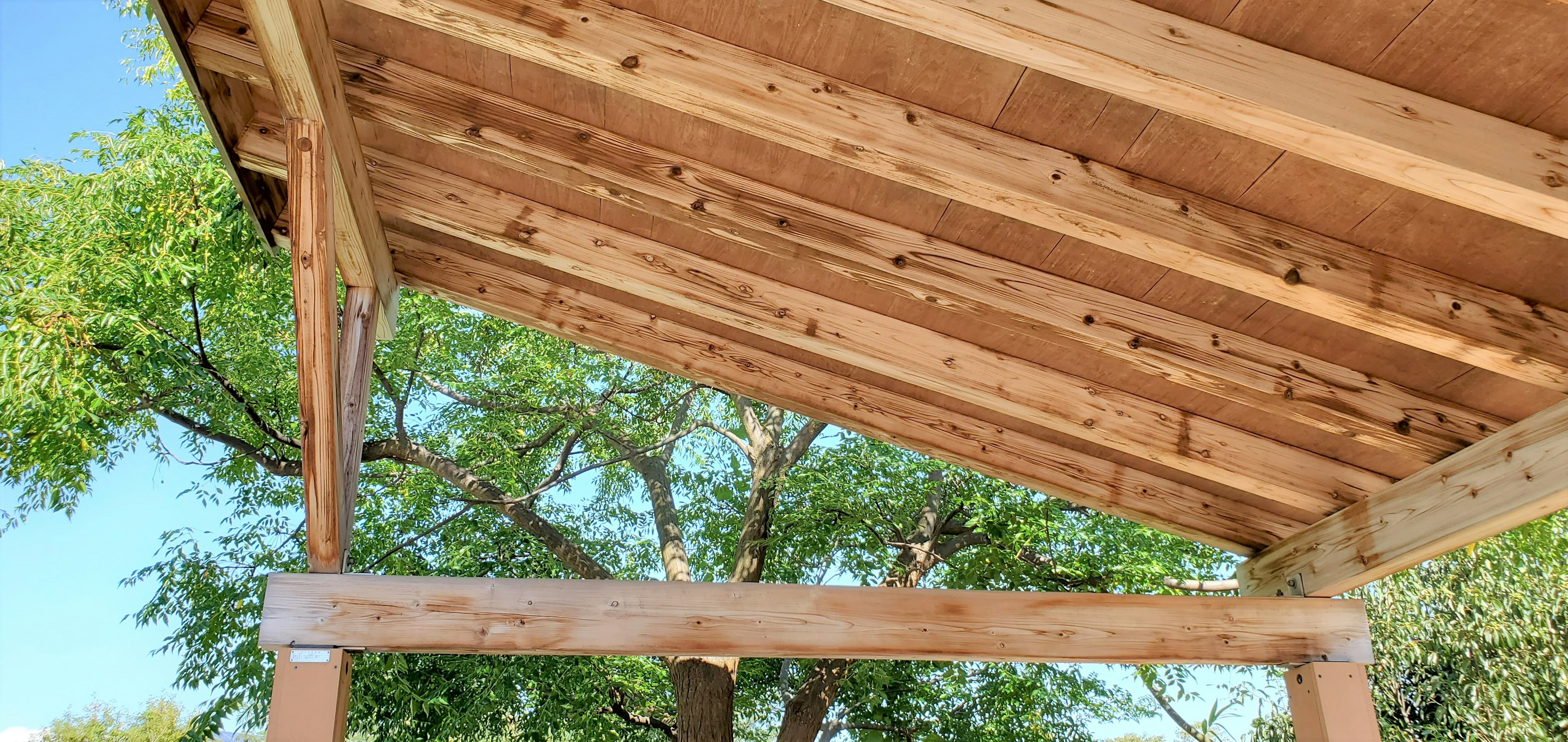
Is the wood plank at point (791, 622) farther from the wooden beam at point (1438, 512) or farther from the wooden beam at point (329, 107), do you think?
the wooden beam at point (329, 107)

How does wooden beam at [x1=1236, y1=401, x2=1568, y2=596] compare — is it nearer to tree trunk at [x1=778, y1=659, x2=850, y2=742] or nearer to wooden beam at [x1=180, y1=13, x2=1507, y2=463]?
wooden beam at [x1=180, y1=13, x2=1507, y2=463]

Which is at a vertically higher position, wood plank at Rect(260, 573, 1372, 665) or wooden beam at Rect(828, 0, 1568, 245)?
wooden beam at Rect(828, 0, 1568, 245)

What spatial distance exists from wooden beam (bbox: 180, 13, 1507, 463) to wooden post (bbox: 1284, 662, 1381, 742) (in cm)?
91

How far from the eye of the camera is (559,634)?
272 cm

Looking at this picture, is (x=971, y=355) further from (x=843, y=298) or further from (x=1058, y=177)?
(x=1058, y=177)

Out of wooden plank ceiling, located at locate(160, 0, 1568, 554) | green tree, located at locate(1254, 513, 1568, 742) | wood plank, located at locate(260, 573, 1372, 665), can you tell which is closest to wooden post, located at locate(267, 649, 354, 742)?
wood plank, located at locate(260, 573, 1372, 665)

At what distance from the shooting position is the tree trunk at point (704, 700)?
630 cm

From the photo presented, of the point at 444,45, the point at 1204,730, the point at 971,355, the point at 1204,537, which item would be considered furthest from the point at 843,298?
the point at 1204,730

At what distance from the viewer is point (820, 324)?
107 inches

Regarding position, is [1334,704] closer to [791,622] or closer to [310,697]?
[791,622]

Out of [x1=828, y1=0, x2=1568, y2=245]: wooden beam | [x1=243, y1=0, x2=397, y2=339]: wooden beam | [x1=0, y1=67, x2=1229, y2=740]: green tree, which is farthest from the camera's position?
[x1=0, y1=67, x2=1229, y2=740]: green tree

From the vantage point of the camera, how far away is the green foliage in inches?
476

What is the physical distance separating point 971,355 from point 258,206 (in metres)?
2.05

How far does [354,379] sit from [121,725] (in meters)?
13.6
